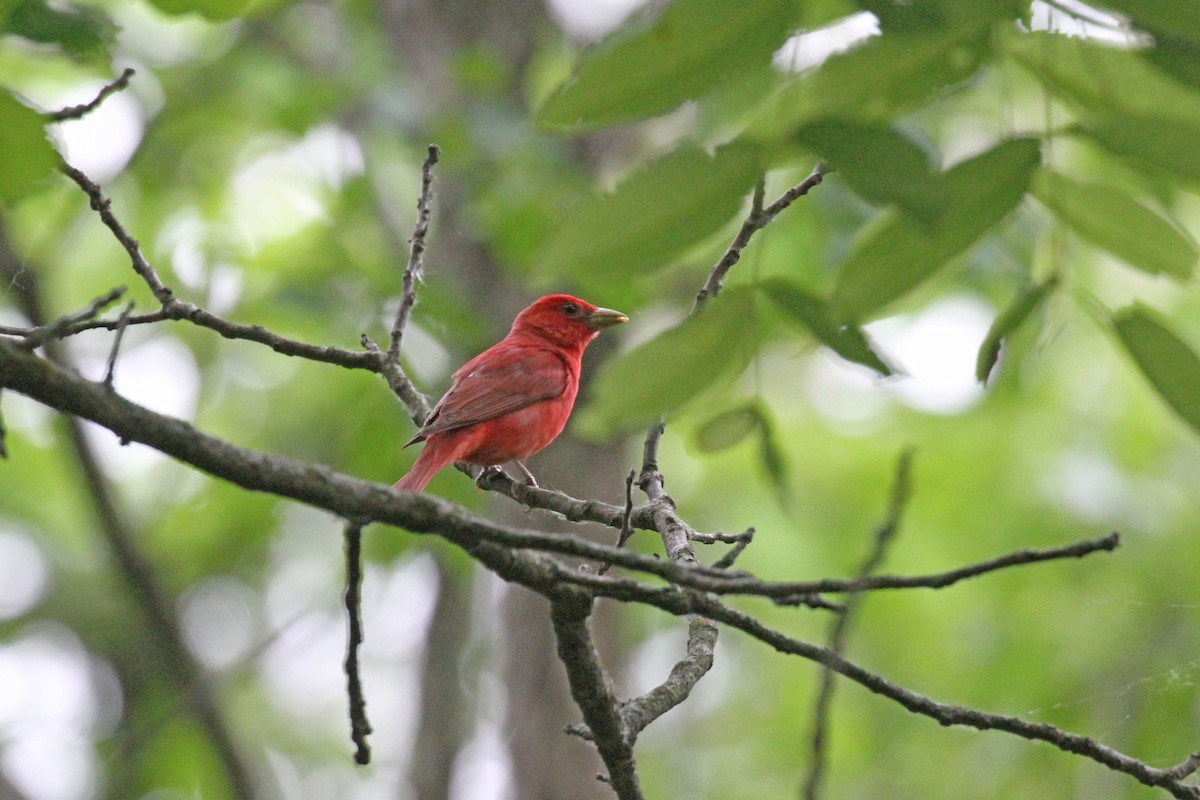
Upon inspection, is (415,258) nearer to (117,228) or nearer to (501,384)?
(117,228)

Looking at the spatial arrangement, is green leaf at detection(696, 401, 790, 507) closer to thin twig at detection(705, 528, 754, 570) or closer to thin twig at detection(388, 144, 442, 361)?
thin twig at detection(705, 528, 754, 570)

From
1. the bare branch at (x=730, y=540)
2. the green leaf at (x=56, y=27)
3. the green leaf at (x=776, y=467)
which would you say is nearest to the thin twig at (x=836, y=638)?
the green leaf at (x=776, y=467)

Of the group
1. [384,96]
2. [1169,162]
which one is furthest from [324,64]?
[1169,162]

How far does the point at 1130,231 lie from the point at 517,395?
12.9ft

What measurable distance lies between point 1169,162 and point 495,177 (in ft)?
21.8

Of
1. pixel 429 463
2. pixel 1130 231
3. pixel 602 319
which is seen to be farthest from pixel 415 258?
pixel 602 319

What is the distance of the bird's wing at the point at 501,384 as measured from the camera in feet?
15.9

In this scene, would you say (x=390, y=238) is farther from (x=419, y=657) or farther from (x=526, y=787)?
(x=526, y=787)

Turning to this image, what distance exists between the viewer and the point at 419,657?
9484mm

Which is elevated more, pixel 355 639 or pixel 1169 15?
pixel 1169 15

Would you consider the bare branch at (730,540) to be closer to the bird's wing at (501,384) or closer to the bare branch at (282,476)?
the bare branch at (282,476)

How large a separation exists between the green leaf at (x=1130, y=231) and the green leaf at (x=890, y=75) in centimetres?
24

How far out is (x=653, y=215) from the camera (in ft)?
4.58

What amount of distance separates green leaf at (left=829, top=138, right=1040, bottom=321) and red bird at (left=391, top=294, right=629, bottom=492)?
8.56 feet
